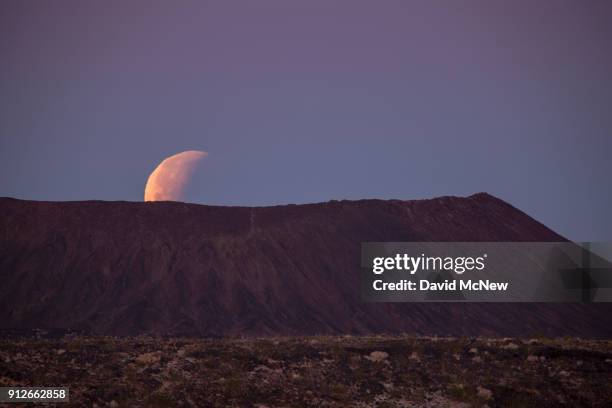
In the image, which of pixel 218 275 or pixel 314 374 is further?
pixel 218 275

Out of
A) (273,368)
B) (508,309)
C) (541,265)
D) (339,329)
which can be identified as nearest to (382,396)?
(273,368)

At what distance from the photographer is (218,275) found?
260 ft

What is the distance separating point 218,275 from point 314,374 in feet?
166

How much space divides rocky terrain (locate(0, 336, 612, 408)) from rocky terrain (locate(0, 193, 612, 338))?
36.4m

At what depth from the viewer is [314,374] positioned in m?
29.5

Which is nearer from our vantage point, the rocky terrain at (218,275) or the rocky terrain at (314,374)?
the rocky terrain at (314,374)

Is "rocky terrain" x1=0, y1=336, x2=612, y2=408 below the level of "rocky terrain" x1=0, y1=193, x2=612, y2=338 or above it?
below

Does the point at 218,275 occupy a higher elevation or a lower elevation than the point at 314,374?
higher

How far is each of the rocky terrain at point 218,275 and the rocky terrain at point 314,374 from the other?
1432 inches

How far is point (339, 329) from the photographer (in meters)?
71.8

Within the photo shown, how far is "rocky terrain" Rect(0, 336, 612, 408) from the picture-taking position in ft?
88.0

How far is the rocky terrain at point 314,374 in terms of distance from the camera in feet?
88.0

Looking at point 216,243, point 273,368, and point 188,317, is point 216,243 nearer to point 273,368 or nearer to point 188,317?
point 188,317

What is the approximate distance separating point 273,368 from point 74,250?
55.1 meters
